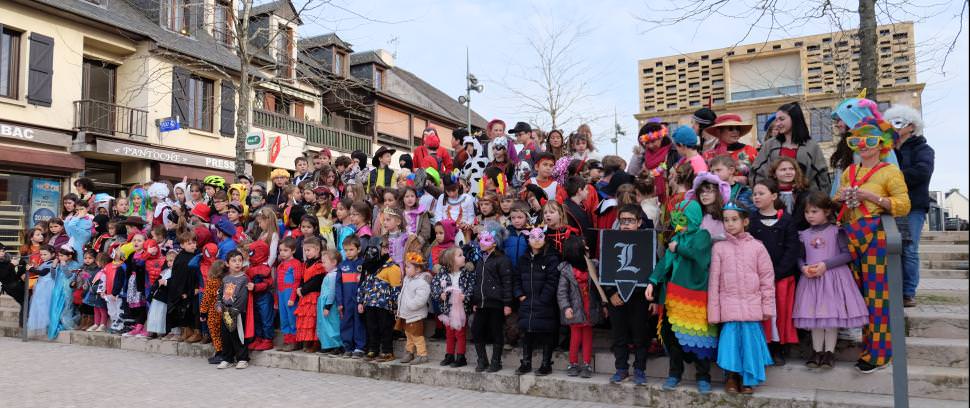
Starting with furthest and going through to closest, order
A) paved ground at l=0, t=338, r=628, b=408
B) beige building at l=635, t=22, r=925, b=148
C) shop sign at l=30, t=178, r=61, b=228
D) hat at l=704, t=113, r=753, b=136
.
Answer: beige building at l=635, t=22, r=925, b=148 → shop sign at l=30, t=178, r=61, b=228 → hat at l=704, t=113, r=753, b=136 → paved ground at l=0, t=338, r=628, b=408

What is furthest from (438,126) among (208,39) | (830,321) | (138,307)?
(830,321)

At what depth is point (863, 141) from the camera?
16.8 ft

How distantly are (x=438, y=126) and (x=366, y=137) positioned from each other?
7.08m

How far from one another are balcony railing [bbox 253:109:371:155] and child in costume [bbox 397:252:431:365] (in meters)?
17.8

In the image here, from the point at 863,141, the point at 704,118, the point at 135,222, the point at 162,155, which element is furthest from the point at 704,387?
the point at 162,155

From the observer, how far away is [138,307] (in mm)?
9297

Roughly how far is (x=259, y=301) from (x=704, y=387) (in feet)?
18.4

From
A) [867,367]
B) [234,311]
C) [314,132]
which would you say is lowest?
[867,367]

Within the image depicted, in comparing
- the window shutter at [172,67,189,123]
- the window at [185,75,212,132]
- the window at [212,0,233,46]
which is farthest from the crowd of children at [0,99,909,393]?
the window at [185,75,212,132]

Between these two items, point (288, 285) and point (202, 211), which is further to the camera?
point (202, 211)

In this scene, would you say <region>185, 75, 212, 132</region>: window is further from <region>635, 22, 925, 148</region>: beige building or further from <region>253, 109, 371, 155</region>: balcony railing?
<region>635, 22, 925, 148</region>: beige building

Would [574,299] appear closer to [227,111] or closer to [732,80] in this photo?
[227,111]

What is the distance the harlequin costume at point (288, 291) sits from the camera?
7723mm

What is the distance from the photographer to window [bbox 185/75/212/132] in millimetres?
20562
